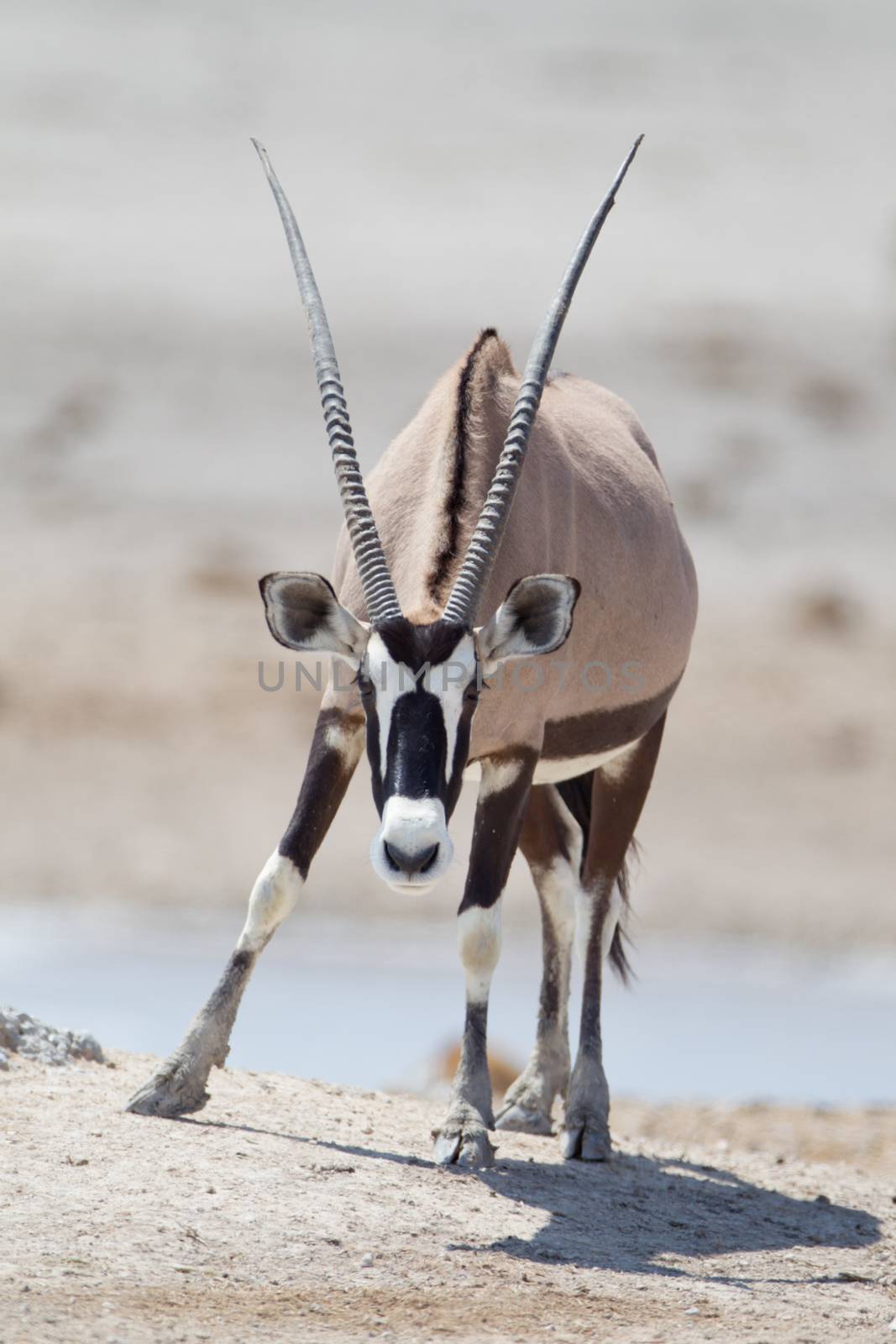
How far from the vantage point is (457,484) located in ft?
22.5

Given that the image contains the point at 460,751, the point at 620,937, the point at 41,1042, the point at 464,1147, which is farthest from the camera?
the point at 620,937

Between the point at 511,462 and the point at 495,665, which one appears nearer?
the point at 495,665

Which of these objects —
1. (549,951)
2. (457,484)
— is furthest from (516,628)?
(549,951)

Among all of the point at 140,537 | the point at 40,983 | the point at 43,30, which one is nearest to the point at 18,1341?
the point at 40,983

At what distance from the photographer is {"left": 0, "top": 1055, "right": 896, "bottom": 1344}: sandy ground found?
194 inches

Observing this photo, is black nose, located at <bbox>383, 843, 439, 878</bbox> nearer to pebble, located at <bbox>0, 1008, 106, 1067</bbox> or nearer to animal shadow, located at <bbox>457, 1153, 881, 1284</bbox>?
animal shadow, located at <bbox>457, 1153, 881, 1284</bbox>

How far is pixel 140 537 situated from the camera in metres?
28.5

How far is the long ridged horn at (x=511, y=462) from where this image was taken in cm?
625

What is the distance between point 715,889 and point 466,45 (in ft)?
223

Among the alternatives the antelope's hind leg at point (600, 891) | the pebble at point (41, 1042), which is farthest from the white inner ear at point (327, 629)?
the antelope's hind leg at point (600, 891)

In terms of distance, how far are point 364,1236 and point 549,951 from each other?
2869mm

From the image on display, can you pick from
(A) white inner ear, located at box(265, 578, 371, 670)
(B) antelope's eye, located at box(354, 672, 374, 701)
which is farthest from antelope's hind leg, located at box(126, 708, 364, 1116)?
(B) antelope's eye, located at box(354, 672, 374, 701)

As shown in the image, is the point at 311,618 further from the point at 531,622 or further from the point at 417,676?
the point at 531,622

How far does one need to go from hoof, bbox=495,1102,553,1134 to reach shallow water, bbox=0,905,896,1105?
3.05 meters
